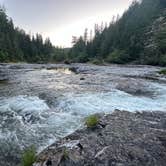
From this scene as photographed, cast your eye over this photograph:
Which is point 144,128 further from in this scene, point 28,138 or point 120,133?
Result: point 28,138

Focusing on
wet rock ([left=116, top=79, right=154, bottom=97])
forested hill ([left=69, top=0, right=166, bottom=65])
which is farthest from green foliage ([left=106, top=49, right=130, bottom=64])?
wet rock ([left=116, top=79, right=154, bottom=97])

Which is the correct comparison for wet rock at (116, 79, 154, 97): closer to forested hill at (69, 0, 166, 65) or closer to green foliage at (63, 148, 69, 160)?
green foliage at (63, 148, 69, 160)

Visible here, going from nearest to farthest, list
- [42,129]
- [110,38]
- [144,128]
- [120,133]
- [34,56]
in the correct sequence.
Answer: [120,133] → [144,128] → [42,129] → [110,38] → [34,56]

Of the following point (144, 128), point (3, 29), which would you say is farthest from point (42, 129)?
point (3, 29)

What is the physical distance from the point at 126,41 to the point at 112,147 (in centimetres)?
8940

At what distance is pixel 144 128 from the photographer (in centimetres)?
764

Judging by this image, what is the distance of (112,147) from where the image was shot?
6.22 m

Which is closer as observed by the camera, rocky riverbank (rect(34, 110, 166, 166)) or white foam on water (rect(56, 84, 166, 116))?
rocky riverbank (rect(34, 110, 166, 166))

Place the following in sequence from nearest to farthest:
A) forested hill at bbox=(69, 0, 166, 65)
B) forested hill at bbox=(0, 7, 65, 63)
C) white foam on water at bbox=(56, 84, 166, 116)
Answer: white foam on water at bbox=(56, 84, 166, 116) < forested hill at bbox=(69, 0, 166, 65) < forested hill at bbox=(0, 7, 65, 63)

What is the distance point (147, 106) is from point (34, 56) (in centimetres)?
11181

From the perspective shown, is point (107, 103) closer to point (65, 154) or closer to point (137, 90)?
point (137, 90)

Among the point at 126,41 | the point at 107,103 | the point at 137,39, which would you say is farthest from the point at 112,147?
the point at 126,41

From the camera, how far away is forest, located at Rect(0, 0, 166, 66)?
71.4 metres

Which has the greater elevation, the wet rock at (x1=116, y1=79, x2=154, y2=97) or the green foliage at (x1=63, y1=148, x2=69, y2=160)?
the green foliage at (x1=63, y1=148, x2=69, y2=160)
